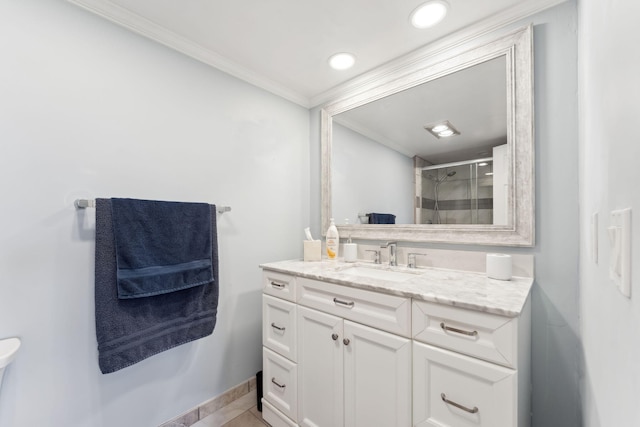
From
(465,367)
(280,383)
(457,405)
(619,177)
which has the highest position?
(619,177)

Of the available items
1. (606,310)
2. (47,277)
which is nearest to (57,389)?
(47,277)

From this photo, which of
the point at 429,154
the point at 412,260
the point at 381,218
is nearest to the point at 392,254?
the point at 412,260

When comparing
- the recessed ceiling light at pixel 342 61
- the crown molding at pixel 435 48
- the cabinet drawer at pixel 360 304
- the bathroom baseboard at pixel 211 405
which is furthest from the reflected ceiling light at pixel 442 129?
the bathroom baseboard at pixel 211 405

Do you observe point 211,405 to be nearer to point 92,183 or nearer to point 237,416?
point 237,416

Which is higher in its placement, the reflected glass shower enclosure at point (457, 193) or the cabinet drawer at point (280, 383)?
the reflected glass shower enclosure at point (457, 193)

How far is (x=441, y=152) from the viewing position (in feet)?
5.28

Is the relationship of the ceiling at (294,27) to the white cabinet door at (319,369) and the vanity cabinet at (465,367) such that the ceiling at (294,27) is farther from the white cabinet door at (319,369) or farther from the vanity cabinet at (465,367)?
the white cabinet door at (319,369)

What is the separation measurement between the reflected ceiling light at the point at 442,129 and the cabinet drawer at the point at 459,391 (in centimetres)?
119

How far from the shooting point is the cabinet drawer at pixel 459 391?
0.85 metres

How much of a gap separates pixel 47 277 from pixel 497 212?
2.12 meters

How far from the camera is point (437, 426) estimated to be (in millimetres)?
970

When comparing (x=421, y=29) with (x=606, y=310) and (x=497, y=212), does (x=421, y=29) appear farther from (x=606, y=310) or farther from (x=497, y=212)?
(x=606, y=310)

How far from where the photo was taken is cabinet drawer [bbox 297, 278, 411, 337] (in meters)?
1.08

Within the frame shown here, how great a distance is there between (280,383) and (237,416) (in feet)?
1.41
